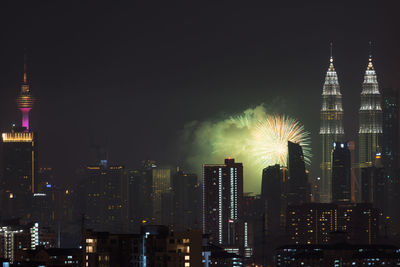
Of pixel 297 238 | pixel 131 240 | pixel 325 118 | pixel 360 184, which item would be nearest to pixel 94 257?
pixel 131 240

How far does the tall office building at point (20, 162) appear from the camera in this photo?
44.3m

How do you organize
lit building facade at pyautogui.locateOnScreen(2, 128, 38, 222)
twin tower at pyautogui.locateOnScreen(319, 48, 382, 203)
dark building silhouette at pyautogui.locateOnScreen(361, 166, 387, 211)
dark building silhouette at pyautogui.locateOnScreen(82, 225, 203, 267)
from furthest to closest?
twin tower at pyautogui.locateOnScreen(319, 48, 382, 203), lit building facade at pyautogui.locateOnScreen(2, 128, 38, 222), dark building silhouette at pyautogui.locateOnScreen(361, 166, 387, 211), dark building silhouette at pyautogui.locateOnScreen(82, 225, 203, 267)

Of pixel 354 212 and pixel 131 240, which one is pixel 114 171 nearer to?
pixel 354 212

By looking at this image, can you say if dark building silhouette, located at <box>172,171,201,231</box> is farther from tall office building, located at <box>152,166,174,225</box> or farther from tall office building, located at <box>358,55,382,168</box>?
tall office building, located at <box>358,55,382,168</box>

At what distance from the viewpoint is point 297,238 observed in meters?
38.8

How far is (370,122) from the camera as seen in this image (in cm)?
4731

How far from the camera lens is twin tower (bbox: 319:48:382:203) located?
152 feet

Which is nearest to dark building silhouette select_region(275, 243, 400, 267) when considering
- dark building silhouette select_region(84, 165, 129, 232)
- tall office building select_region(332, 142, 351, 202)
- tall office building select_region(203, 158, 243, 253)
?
tall office building select_region(203, 158, 243, 253)

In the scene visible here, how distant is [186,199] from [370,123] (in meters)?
7.83

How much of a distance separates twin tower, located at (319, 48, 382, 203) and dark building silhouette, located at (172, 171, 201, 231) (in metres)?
4.61

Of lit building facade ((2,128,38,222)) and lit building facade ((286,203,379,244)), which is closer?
lit building facade ((286,203,379,244))

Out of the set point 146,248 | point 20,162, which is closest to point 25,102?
point 20,162

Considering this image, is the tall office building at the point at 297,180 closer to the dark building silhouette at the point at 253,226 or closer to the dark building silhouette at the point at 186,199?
the dark building silhouette at the point at 253,226

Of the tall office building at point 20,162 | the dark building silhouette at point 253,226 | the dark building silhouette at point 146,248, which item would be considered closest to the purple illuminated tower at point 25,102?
the tall office building at point 20,162
